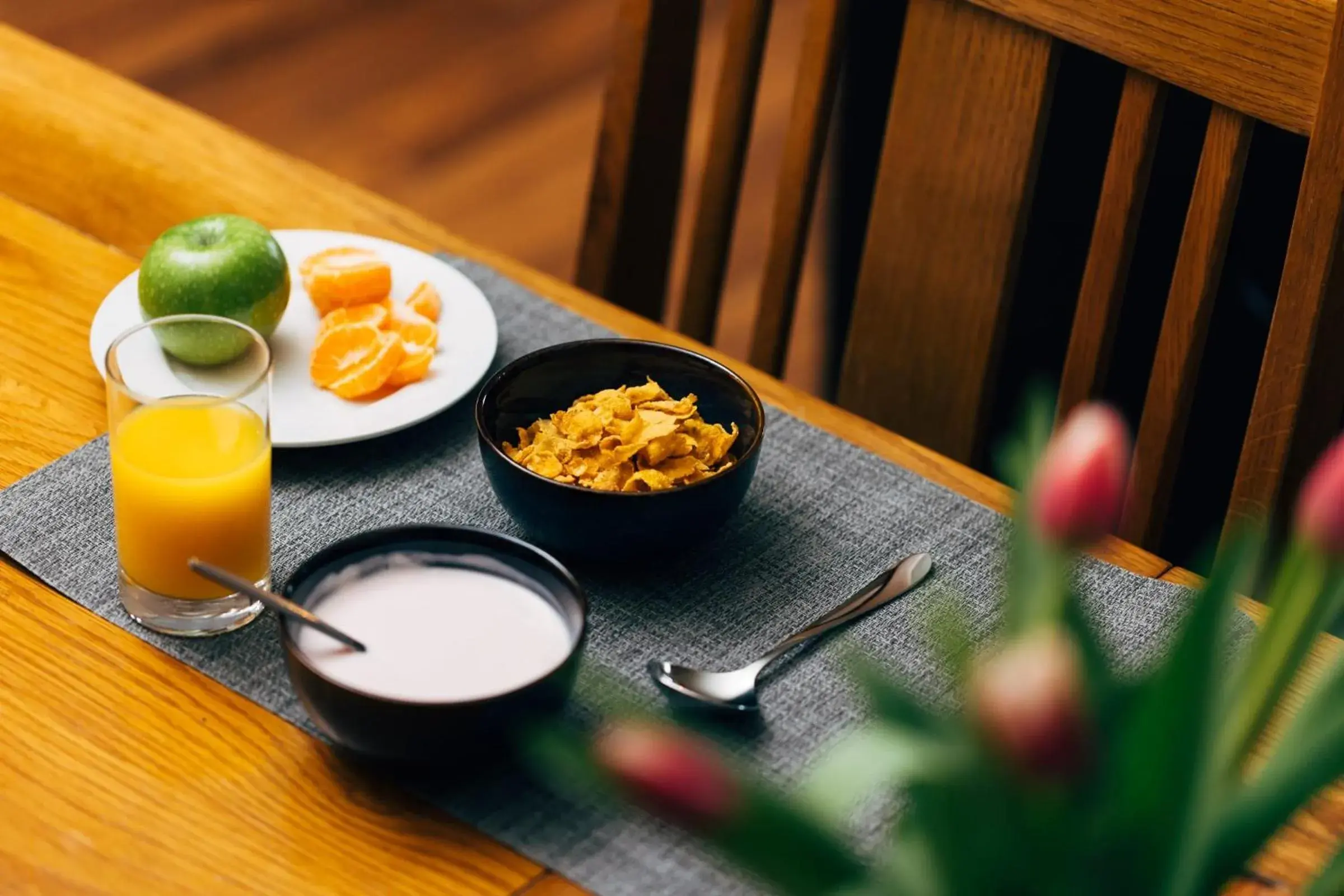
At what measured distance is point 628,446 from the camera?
98 cm

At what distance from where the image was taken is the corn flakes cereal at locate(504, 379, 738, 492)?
3.19ft

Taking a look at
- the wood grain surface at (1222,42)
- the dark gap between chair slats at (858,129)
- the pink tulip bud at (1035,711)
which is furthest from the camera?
the dark gap between chair slats at (858,129)

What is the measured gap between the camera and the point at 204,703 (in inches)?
34.2

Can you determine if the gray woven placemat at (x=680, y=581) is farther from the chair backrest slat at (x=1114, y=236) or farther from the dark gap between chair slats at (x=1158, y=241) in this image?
the dark gap between chair slats at (x=1158, y=241)

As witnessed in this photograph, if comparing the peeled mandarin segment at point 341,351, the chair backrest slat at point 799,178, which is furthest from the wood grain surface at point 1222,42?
the peeled mandarin segment at point 341,351

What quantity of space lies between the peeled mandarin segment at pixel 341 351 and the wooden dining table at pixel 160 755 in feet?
0.45

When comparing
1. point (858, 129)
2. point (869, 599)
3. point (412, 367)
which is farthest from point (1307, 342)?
point (858, 129)

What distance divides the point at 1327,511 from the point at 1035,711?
14 cm

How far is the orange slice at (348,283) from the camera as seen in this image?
1.16 metres

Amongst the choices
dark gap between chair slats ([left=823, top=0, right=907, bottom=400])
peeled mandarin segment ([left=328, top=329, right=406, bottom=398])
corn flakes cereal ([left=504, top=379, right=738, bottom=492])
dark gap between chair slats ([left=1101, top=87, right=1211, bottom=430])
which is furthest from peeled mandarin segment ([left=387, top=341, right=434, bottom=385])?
dark gap between chair slats ([left=823, top=0, right=907, bottom=400])

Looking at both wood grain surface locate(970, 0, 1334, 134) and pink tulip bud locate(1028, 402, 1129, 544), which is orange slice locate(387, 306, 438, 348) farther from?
pink tulip bud locate(1028, 402, 1129, 544)

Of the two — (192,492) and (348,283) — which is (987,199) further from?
(192,492)

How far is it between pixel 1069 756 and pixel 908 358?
2.88 feet

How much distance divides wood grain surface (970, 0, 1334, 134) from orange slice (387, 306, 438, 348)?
455 mm
